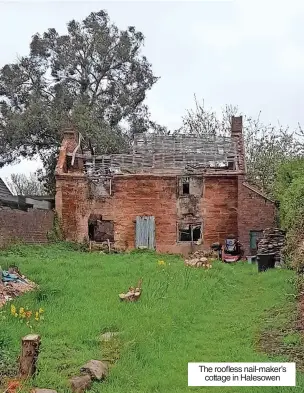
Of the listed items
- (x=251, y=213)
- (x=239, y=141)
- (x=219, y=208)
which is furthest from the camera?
(x=239, y=141)

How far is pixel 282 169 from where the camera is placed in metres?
20.9

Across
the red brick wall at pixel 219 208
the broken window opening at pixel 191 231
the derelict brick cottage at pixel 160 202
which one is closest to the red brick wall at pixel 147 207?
the derelict brick cottage at pixel 160 202

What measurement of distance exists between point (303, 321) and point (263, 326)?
84 cm

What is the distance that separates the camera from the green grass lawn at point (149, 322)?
767cm

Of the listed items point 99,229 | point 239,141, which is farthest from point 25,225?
point 239,141

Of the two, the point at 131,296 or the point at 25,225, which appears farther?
the point at 25,225

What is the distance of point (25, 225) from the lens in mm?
26047

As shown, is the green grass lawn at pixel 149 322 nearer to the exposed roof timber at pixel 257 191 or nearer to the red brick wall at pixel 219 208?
the exposed roof timber at pixel 257 191

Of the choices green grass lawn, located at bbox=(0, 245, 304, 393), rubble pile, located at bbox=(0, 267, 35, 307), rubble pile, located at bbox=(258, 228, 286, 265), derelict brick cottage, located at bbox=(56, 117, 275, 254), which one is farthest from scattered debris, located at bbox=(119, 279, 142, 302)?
derelict brick cottage, located at bbox=(56, 117, 275, 254)

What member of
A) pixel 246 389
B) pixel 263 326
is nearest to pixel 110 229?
pixel 263 326

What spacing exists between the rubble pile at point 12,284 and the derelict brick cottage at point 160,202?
45.1 feet

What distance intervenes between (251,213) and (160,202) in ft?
14.2

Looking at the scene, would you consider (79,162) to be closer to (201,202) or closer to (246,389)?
(201,202)

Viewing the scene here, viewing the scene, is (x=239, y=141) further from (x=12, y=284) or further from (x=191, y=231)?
(x=12, y=284)
